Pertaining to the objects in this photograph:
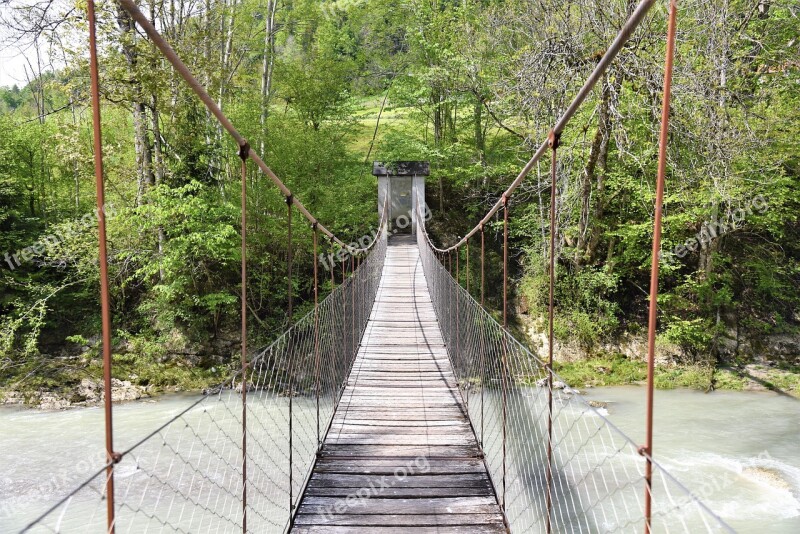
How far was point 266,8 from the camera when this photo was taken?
9.73 meters

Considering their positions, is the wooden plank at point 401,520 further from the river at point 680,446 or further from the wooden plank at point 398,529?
the river at point 680,446

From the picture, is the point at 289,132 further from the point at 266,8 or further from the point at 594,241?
the point at 594,241

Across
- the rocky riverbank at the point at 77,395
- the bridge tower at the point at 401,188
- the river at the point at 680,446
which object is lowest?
the river at the point at 680,446

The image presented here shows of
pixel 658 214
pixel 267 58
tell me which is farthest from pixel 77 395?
pixel 658 214

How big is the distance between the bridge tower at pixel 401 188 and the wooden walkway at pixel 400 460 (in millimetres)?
6129

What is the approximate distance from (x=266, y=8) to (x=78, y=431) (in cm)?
770

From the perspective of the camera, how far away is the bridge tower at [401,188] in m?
9.80

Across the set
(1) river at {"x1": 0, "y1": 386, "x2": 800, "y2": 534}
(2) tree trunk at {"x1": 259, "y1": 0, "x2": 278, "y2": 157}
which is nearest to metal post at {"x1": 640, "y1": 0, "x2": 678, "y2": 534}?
(1) river at {"x1": 0, "y1": 386, "x2": 800, "y2": 534}

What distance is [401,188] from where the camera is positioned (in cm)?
1071

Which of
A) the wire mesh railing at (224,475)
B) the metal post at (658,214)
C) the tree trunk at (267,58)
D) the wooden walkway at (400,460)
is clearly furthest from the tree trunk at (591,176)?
the metal post at (658,214)

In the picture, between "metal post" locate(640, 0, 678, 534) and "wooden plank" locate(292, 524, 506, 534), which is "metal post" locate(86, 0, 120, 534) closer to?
"metal post" locate(640, 0, 678, 534)

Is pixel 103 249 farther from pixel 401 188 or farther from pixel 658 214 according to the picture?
pixel 401 188

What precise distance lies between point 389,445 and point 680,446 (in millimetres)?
3679

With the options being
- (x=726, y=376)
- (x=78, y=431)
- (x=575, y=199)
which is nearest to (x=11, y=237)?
(x=78, y=431)
